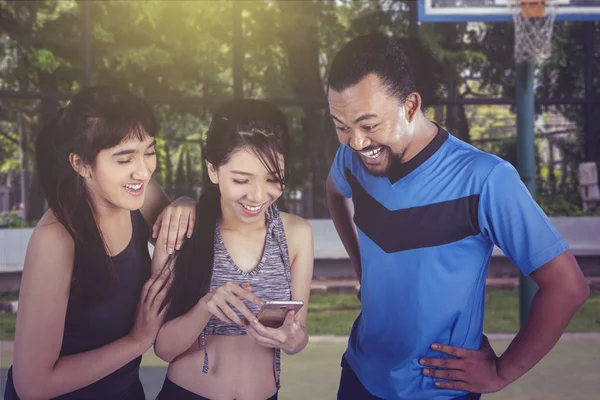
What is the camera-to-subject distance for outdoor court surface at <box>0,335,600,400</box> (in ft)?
15.3

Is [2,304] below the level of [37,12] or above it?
below

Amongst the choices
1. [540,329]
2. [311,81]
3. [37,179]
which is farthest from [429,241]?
[37,179]

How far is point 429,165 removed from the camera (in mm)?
2152

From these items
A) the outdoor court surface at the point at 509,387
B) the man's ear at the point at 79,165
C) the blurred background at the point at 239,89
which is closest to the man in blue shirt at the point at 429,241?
the man's ear at the point at 79,165

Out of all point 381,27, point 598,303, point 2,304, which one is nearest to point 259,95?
point 381,27

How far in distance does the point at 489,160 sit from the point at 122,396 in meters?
1.24

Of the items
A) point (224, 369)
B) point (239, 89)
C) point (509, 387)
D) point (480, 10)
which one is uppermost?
point (480, 10)

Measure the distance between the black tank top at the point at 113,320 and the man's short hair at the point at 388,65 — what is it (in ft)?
2.48

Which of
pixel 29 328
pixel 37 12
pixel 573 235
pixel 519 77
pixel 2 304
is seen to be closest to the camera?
pixel 29 328

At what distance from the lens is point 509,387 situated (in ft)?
15.7

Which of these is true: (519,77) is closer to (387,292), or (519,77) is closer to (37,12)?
(387,292)

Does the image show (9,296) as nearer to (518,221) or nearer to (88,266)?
(88,266)

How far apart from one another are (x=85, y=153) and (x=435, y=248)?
0.99 meters

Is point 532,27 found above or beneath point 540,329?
above
